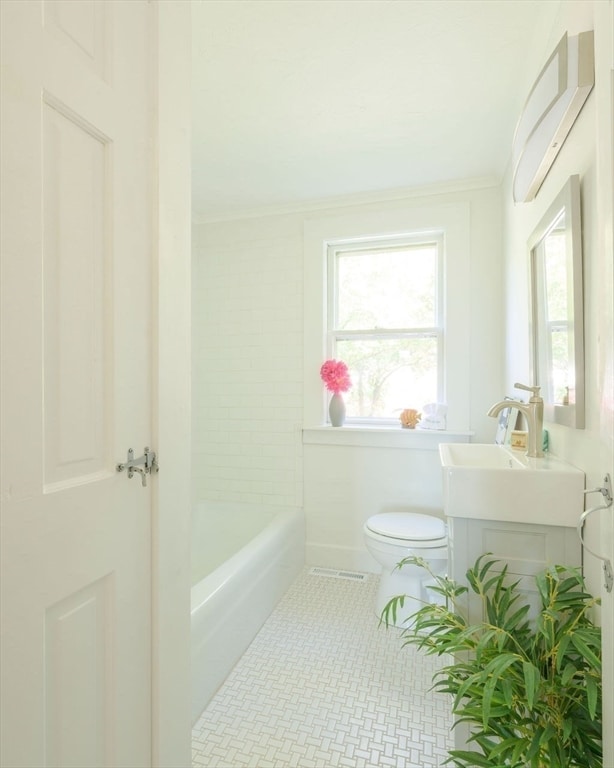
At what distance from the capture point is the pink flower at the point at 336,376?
2881mm

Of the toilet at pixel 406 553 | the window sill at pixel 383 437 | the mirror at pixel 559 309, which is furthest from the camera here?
the window sill at pixel 383 437

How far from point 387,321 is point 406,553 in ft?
5.11

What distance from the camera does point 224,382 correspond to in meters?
3.22

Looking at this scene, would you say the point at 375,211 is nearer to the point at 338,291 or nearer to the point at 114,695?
the point at 338,291

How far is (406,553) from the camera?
2164 mm

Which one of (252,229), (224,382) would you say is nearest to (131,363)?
(224,382)

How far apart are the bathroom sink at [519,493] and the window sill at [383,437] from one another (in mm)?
1258

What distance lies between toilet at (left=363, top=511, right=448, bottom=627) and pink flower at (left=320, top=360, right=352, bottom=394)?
916mm

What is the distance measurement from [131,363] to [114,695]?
0.68 m

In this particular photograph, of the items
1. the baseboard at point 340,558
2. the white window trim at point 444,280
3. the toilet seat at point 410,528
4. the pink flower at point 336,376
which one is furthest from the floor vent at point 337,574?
the pink flower at point 336,376

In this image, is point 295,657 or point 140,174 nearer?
point 140,174

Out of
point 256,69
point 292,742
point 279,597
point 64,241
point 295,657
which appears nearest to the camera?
point 64,241

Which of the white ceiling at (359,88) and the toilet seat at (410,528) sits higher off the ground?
the white ceiling at (359,88)

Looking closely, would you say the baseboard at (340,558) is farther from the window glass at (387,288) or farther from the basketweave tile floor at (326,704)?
the window glass at (387,288)
